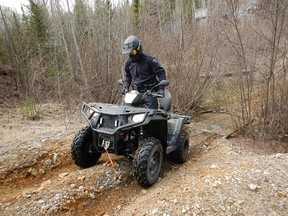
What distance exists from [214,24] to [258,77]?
208cm

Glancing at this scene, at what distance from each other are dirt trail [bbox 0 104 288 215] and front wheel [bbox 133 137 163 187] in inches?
5.4

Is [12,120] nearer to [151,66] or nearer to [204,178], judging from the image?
[151,66]

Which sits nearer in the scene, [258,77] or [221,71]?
[258,77]

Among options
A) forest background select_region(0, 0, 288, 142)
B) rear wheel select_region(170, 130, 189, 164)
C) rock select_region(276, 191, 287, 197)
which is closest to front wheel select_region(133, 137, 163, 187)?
rear wheel select_region(170, 130, 189, 164)

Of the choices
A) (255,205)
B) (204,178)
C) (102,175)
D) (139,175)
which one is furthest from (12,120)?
(255,205)

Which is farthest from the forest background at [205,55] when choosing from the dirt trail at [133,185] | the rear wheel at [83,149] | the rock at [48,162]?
the rock at [48,162]

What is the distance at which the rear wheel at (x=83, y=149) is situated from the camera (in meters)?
3.17

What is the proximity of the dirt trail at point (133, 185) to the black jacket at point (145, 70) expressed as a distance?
127 centimetres

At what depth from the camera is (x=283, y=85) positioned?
4.50 metres

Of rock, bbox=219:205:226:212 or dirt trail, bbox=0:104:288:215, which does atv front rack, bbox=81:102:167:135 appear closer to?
dirt trail, bbox=0:104:288:215

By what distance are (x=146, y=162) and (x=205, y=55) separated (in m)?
4.48

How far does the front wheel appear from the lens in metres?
2.72

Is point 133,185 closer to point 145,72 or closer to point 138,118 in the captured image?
point 138,118

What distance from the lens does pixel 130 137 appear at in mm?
3002
